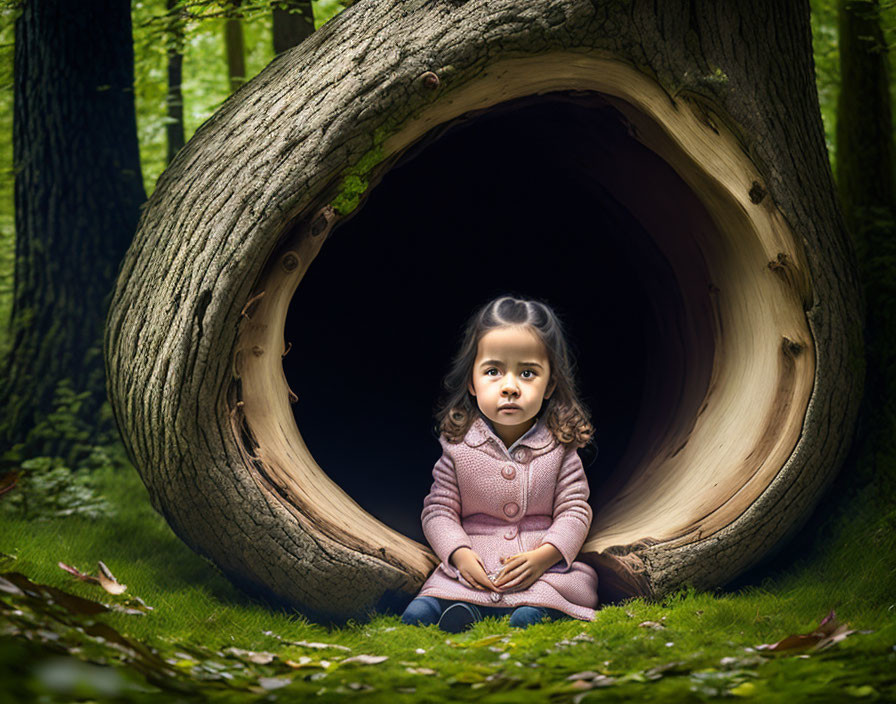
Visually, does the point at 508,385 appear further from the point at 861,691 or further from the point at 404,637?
the point at 861,691

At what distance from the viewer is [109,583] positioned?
353 cm

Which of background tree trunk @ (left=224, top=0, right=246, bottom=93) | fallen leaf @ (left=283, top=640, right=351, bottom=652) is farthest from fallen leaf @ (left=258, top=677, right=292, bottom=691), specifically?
background tree trunk @ (left=224, top=0, right=246, bottom=93)

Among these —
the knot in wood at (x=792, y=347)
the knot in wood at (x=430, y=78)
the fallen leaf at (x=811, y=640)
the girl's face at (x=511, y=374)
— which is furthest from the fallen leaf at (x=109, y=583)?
the knot in wood at (x=792, y=347)

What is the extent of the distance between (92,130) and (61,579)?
2847 mm

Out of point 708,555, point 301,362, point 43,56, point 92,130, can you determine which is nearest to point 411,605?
point 708,555

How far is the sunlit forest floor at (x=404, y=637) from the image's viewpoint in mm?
2389

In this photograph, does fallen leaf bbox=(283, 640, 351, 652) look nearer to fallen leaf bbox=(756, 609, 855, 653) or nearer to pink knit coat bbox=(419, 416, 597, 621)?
pink knit coat bbox=(419, 416, 597, 621)

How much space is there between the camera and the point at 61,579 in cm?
352

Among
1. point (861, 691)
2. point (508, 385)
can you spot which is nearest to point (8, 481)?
point (508, 385)

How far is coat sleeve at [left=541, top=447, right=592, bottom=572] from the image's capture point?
11.7 ft

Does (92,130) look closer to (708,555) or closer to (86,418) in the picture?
(86,418)

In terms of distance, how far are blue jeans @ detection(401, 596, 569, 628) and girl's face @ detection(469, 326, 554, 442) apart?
0.80 m

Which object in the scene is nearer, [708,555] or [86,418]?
[708,555]

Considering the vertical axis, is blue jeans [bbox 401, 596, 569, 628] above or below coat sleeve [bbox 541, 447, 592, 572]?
below
